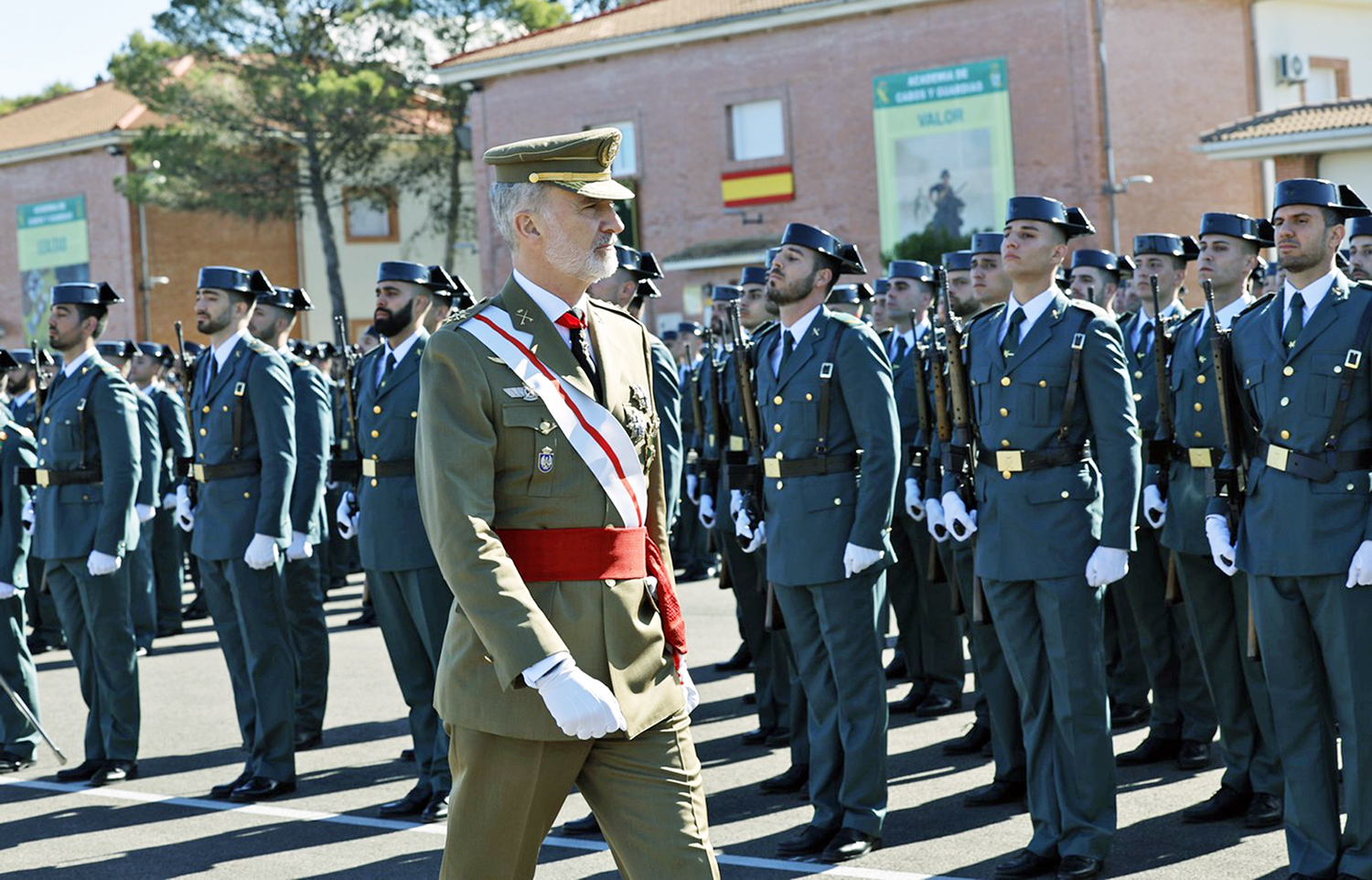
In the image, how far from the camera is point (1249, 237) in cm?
728

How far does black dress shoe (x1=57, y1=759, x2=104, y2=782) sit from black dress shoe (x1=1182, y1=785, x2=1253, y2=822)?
504cm

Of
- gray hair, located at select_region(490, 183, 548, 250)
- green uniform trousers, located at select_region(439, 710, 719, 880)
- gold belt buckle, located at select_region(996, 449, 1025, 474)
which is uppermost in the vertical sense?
gray hair, located at select_region(490, 183, 548, 250)

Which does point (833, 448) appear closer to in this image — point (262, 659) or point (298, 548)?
point (298, 548)

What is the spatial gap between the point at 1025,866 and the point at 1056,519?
1.18m

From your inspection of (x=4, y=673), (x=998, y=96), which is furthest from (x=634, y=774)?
(x=998, y=96)

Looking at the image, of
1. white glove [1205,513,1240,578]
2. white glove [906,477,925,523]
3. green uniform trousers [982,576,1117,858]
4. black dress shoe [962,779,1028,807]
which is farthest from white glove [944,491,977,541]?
white glove [906,477,925,523]

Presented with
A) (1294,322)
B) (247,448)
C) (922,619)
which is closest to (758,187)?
(922,619)

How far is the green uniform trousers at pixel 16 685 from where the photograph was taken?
8.91m

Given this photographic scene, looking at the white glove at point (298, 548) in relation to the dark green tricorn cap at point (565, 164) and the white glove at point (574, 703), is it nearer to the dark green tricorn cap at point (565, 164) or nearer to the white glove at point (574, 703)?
the dark green tricorn cap at point (565, 164)

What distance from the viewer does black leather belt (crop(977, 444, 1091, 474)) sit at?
236 inches

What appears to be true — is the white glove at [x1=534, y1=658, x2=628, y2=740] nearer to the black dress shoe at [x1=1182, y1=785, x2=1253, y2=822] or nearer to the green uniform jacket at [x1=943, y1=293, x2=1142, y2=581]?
the green uniform jacket at [x1=943, y1=293, x2=1142, y2=581]

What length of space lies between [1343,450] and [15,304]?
41420 millimetres

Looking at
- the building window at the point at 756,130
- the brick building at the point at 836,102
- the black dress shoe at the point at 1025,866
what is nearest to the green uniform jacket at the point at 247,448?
the black dress shoe at the point at 1025,866

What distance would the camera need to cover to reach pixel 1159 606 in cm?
812
